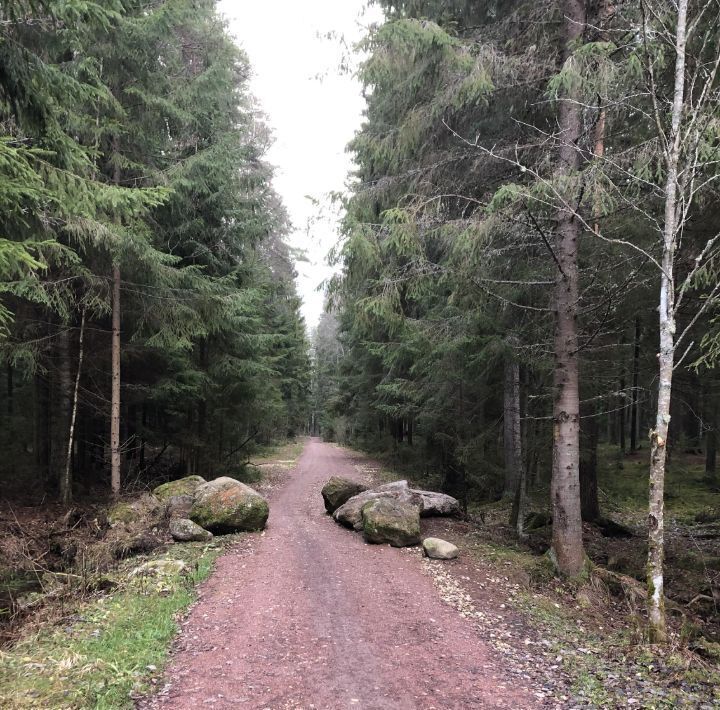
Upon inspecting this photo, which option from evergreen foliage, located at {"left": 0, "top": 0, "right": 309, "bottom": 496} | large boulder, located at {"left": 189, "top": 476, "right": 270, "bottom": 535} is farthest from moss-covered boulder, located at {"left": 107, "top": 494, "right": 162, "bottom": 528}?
evergreen foliage, located at {"left": 0, "top": 0, "right": 309, "bottom": 496}

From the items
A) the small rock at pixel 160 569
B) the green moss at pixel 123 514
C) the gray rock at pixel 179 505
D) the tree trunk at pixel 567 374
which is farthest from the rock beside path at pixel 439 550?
the green moss at pixel 123 514

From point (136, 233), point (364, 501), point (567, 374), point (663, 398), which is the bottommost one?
point (364, 501)

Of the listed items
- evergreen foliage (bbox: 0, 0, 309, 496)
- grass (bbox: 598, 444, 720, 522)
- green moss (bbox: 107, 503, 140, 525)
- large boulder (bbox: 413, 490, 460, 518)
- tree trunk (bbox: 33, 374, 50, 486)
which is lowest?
grass (bbox: 598, 444, 720, 522)

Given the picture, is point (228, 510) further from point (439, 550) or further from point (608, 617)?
point (608, 617)

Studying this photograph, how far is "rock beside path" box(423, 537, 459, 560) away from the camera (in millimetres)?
8336

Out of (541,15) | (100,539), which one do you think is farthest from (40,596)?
(541,15)

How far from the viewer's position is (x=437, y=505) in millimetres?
10922

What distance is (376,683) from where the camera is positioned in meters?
4.46

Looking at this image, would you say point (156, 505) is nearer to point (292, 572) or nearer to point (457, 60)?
point (292, 572)

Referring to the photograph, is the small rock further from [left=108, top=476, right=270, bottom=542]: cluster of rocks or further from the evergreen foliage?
the evergreen foliage

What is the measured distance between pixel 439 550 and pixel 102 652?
5358 millimetres

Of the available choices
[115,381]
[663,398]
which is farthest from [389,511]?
[115,381]

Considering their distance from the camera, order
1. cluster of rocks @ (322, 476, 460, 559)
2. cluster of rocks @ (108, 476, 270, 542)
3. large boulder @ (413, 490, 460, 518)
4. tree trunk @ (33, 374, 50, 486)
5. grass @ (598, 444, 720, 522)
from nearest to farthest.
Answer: cluster of rocks @ (322, 476, 460, 559), cluster of rocks @ (108, 476, 270, 542), large boulder @ (413, 490, 460, 518), tree trunk @ (33, 374, 50, 486), grass @ (598, 444, 720, 522)

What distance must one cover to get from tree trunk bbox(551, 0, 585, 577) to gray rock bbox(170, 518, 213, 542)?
636cm
